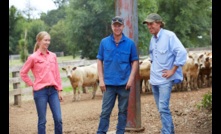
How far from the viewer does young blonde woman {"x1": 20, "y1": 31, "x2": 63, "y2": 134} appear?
4848 millimetres

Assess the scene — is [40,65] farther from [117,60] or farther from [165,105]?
[165,105]

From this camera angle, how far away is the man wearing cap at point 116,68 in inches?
194

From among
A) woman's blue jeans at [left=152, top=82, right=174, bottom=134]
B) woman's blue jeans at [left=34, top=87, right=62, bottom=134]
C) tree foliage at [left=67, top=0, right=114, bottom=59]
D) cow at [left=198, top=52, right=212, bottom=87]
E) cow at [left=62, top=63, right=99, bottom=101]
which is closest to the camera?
woman's blue jeans at [left=34, top=87, right=62, bottom=134]

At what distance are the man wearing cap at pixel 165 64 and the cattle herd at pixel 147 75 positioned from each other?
787 cm

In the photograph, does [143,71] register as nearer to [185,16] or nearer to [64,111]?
[64,111]

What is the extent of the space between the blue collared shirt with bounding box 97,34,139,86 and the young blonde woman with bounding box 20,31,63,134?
69 cm

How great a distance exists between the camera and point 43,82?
16.0ft

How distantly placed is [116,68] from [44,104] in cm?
103

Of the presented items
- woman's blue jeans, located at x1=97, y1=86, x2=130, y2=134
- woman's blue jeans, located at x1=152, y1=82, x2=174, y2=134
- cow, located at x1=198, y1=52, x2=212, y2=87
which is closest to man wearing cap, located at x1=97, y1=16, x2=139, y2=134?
woman's blue jeans, located at x1=97, y1=86, x2=130, y2=134

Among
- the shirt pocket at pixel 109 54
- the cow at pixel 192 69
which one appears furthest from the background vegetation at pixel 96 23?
the shirt pocket at pixel 109 54

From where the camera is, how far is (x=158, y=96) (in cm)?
527

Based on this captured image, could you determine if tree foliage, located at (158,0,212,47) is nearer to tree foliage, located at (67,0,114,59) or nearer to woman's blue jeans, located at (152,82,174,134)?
tree foliage, located at (67,0,114,59)

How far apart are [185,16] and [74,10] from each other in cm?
1003

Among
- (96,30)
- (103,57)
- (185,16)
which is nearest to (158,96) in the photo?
(103,57)
